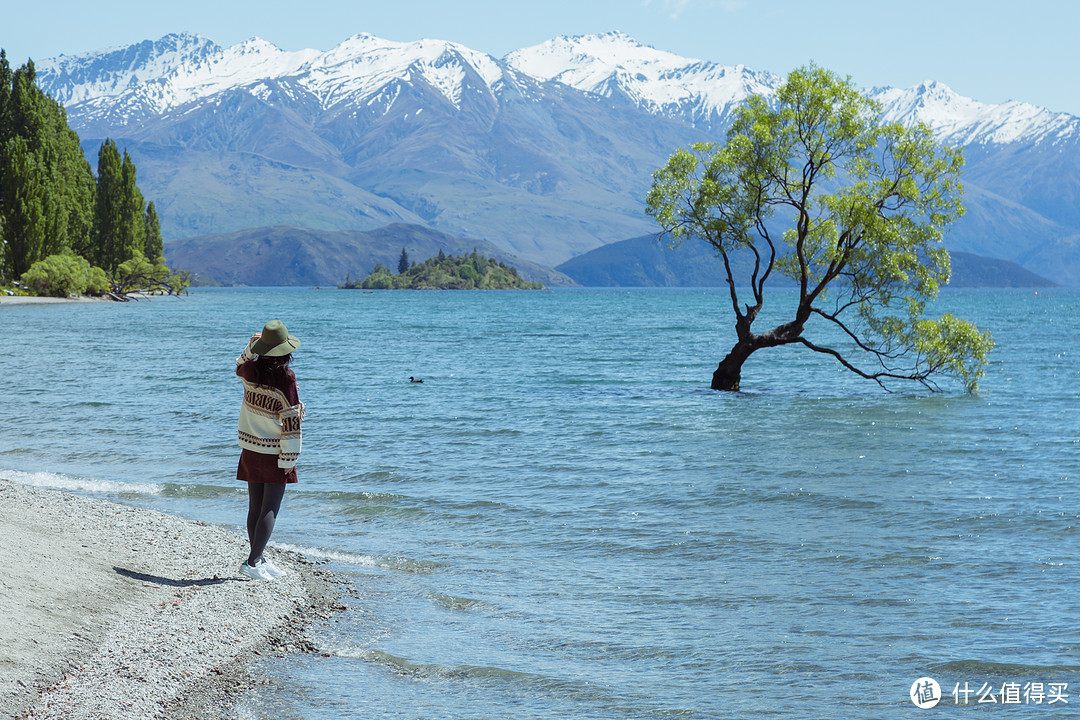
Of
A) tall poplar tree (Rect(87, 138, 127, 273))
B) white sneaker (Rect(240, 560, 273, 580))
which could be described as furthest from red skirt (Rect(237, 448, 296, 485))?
tall poplar tree (Rect(87, 138, 127, 273))

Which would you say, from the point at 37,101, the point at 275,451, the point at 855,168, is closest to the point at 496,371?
the point at 855,168

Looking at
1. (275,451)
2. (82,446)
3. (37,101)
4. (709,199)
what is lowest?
(82,446)

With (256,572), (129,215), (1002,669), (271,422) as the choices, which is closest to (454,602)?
(256,572)

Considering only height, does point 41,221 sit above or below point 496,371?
above

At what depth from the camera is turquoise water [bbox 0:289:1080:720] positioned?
1004 cm

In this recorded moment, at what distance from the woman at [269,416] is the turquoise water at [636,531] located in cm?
179

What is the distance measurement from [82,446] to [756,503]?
1641cm

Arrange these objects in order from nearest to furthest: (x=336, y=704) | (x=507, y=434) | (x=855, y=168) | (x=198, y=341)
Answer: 1. (x=336, y=704)
2. (x=507, y=434)
3. (x=855, y=168)
4. (x=198, y=341)

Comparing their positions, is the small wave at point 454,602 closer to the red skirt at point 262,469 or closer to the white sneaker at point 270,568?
the white sneaker at point 270,568

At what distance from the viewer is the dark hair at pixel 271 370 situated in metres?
11.3

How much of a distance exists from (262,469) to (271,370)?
1.20 m

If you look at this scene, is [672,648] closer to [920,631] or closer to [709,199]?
[920,631]

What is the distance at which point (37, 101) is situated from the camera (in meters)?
112

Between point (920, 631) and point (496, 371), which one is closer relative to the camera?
point (920, 631)
